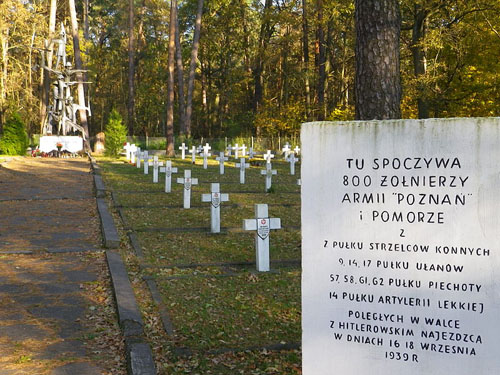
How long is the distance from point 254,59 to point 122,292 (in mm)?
48023

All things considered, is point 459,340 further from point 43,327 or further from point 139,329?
point 43,327

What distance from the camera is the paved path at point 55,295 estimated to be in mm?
5098

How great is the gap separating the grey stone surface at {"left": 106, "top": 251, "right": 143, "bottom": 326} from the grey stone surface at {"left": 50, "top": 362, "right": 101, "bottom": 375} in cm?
81

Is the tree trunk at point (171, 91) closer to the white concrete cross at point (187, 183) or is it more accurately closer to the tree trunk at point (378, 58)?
the white concrete cross at point (187, 183)

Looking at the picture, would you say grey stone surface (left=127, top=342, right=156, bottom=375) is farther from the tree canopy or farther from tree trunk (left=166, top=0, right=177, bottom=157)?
tree trunk (left=166, top=0, right=177, bottom=157)

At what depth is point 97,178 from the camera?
2059 centimetres

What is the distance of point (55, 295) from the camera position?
22.9 ft

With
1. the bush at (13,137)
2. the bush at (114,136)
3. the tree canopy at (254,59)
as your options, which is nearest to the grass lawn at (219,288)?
the tree canopy at (254,59)

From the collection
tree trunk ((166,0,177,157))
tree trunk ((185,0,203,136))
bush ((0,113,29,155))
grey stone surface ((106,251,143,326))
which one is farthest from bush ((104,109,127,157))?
grey stone surface ((106,251,143,326))

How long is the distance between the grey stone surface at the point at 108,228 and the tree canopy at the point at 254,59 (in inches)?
498

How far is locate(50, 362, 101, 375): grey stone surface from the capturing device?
479 centimetres

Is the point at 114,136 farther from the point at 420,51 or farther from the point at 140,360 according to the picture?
the point at 140,360

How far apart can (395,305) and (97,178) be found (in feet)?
59.0

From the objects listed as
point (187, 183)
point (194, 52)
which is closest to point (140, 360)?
point (187, 183)
